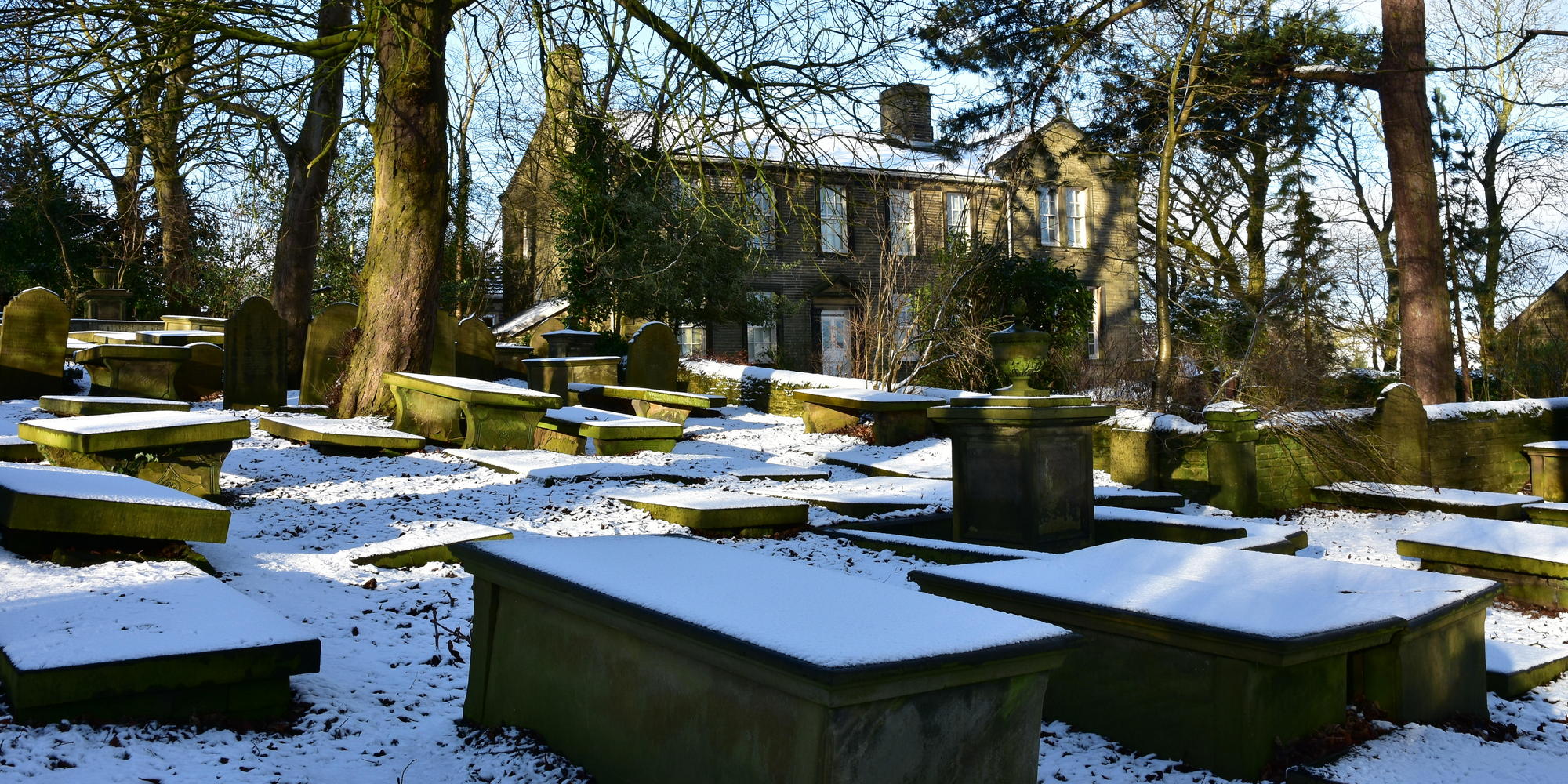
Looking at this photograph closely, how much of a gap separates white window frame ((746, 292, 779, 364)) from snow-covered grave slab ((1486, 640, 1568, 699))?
63.4ft

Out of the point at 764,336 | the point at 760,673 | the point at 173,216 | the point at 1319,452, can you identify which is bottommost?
the point at 1319,452

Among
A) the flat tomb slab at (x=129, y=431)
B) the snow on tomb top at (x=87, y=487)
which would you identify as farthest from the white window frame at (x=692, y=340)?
the snow on tomb top at (x=87, y=487)

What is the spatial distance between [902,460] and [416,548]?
7.19 m

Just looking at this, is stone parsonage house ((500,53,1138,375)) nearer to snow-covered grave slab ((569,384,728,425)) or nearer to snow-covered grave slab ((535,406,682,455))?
snow-covered grave slab ((569,384,728,425))

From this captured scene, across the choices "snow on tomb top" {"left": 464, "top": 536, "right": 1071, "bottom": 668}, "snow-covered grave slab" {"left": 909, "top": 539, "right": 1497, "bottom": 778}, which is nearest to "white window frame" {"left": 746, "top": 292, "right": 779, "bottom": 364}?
"snow-covered grave slab" {"left": 909, "top": 539, "right": 1497, "bottom": 778}

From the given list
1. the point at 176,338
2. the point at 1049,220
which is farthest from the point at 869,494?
the point at 1049,220

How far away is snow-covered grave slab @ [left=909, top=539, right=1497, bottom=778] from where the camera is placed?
10.7 feet

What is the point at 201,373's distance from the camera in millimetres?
13820

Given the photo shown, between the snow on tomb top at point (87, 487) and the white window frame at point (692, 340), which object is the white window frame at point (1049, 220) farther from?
the snow on tomb top at point (87, 487)

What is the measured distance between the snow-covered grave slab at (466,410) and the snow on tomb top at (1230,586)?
252 inches

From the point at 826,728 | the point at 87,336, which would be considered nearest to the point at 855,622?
the point at 826,728

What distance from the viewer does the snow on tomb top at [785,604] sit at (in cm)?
231

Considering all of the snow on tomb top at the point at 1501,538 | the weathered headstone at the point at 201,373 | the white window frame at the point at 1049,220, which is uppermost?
the white window frame at the point at 1049,220

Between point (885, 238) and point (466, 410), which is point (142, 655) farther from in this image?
point (885, 238)
